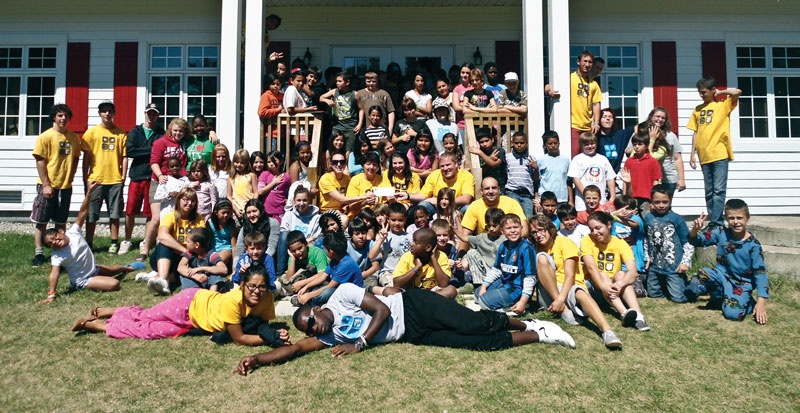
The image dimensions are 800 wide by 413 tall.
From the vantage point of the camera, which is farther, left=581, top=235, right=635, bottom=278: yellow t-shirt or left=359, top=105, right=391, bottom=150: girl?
left=359, top=105, right=391, bottom=150: girl

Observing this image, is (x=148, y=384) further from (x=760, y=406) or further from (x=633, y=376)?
(x=760, y=406)

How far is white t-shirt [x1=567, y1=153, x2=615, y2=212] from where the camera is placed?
636 cm

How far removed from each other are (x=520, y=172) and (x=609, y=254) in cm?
187

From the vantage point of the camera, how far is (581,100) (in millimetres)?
7430

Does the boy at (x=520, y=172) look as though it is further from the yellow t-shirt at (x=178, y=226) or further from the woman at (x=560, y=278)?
the yellow t-shirt at (x=178, y=226)

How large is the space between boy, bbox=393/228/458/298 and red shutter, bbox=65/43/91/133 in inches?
292

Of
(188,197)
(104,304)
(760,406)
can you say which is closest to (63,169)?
(188,197)

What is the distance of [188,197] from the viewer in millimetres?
5680

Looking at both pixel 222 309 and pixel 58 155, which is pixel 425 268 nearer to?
pixel 222 309

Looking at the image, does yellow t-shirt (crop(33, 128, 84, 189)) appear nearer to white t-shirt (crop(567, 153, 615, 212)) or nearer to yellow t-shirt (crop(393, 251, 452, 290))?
yellow t-shirt (crop(393, 251, 452, 290))

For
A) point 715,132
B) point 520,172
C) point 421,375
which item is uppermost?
point 715,132

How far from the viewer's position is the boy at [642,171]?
627 cm

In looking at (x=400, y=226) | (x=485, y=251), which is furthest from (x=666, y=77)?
(x=400, y=226)

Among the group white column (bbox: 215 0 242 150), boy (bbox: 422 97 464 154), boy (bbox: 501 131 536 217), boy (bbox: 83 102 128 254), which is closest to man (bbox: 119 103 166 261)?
boy (bbox: 83 102 128 254)
